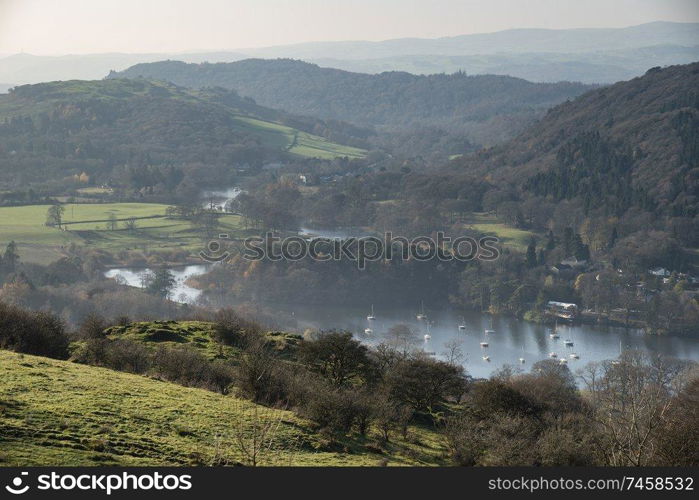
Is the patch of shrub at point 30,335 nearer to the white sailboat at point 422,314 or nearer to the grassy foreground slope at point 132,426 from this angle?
the grassy foreground slope at point 132,426

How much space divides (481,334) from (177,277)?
21706 mm

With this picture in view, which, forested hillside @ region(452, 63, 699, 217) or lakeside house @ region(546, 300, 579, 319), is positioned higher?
forested hillside @ region(452, 63, 699, 217)

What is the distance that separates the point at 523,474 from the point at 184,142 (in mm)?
111606

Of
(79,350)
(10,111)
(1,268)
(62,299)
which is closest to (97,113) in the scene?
(10,111)

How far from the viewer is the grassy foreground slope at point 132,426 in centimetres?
1159

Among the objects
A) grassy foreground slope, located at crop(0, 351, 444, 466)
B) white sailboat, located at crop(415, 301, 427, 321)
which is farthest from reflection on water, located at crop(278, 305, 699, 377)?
grassy foreground slope, located at crop(0, 351, 444, 466)

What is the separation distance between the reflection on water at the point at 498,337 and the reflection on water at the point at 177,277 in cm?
694

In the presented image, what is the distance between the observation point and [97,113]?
11856cm

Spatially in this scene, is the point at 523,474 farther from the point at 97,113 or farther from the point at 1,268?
the point at 97,113
